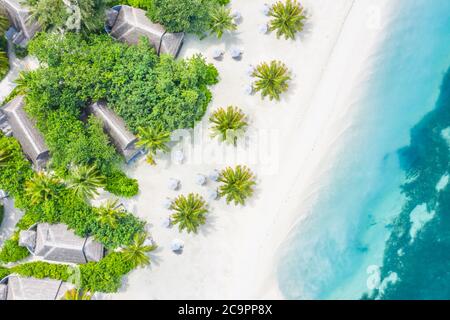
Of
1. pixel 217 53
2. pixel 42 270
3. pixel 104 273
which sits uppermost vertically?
pixel 217 53

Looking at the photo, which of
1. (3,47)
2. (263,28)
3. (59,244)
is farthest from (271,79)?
(3,47)

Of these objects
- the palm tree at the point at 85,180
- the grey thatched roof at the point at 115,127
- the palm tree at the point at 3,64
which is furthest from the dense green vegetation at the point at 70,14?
the palm tree at the point at 85,180

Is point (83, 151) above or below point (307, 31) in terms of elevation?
below

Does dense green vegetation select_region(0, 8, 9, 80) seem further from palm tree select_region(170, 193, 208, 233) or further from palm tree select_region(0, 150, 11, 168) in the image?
palm tree select_region(170, 193, 208, 233)

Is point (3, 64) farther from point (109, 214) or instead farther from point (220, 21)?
point (220, 21)

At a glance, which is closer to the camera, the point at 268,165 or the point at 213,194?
the point at 213,194
